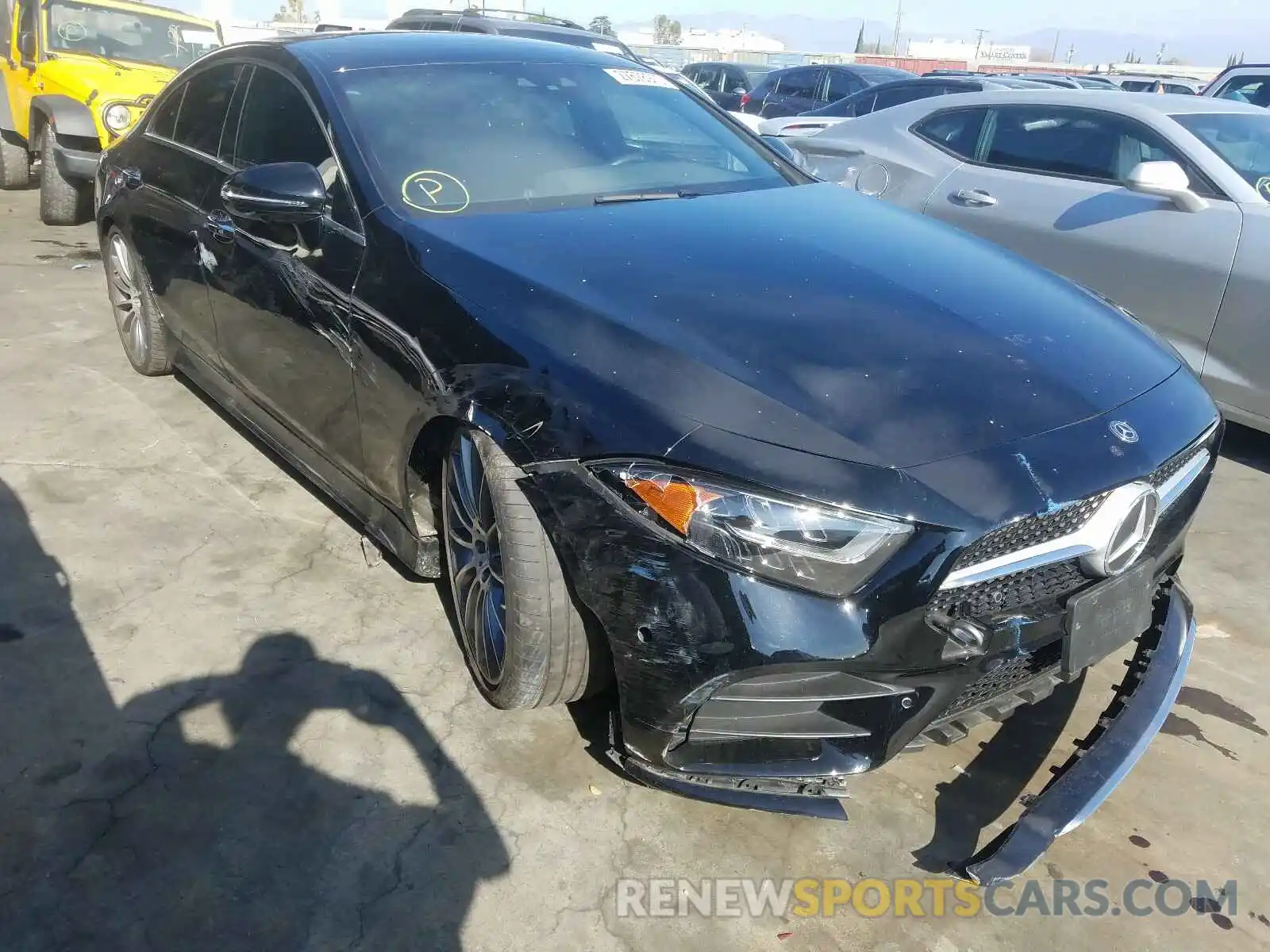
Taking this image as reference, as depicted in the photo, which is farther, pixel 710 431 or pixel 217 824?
pixel 217 824

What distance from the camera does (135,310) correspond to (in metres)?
4.61

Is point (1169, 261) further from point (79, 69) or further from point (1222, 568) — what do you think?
point (79, 69)

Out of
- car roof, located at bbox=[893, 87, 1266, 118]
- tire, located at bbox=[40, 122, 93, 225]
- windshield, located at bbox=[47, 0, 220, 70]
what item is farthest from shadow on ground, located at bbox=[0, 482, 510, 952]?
windshield, located at bbox=[47, 0, 220, 70]

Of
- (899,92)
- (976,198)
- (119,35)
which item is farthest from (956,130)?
(119,35)

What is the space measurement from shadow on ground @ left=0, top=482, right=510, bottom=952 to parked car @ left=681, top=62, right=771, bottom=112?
54.2 feet

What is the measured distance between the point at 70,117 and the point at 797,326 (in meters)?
6.95

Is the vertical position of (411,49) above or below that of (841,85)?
above

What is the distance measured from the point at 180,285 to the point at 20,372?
151cm

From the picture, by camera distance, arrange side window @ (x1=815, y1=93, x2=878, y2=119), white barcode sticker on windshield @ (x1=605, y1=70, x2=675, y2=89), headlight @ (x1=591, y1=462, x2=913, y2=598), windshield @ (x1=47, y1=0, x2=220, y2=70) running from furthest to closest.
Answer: side window @ (x1=815, y1=93, x2=878, y2=119)
windshield @ (x1=47, y1=0, x2=220, y2=70)
white barcode sticker on windshield @ (x1=605, y1=70, x2=675, y2=89)
headlight @ (x1=591, y1=462, x2=913, y2=598)

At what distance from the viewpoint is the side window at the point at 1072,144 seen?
4.68 m

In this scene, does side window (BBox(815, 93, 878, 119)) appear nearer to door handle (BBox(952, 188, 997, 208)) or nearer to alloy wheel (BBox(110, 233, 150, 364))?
door handle (BBox(952, 188, 997, 208))

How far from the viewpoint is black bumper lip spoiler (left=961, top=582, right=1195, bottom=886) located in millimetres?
1891

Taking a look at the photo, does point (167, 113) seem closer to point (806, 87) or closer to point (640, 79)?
point (640, 79)

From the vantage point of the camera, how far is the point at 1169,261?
14.2ft
